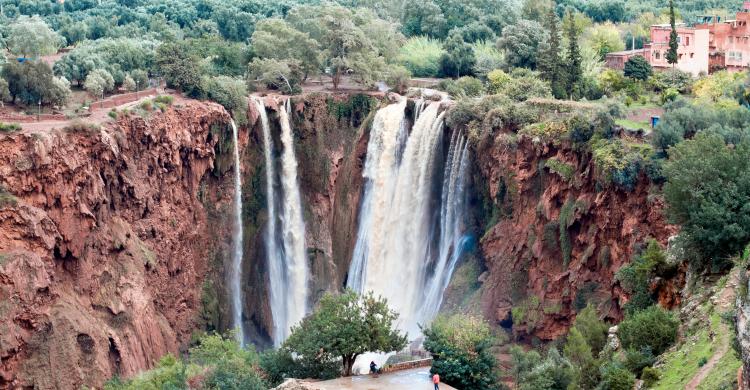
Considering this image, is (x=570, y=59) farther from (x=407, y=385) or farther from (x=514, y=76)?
(x=407, y=385)

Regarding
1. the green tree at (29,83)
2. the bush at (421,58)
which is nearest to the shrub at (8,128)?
the green tree at (29,83)

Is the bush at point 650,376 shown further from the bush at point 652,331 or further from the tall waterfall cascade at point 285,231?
the tall waterfall cascade at point 285,231

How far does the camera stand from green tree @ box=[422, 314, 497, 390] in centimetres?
5547

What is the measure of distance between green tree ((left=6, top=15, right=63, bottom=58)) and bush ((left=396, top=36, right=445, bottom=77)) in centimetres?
2511

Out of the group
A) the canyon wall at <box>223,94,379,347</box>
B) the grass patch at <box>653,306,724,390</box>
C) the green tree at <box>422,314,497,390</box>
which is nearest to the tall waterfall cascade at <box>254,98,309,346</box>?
the canyon wall at <box>223,94,379,347</box>

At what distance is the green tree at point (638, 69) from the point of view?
79.9 meters

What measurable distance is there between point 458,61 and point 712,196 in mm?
46455

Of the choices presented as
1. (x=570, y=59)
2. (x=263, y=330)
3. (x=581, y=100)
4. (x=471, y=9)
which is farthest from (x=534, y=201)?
(x=471, y=9)

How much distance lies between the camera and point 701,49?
261ft

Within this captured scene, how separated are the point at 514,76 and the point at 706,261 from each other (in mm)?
36868

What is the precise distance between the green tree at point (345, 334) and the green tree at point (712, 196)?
13.7 meters

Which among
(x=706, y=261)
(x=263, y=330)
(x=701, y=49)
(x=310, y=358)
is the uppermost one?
(x=701, y=49)

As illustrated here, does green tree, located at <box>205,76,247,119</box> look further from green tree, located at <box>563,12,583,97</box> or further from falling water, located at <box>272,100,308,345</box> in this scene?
green tree, located at <box>563,12,583,97</box>

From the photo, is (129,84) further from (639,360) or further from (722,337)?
(722,337)
